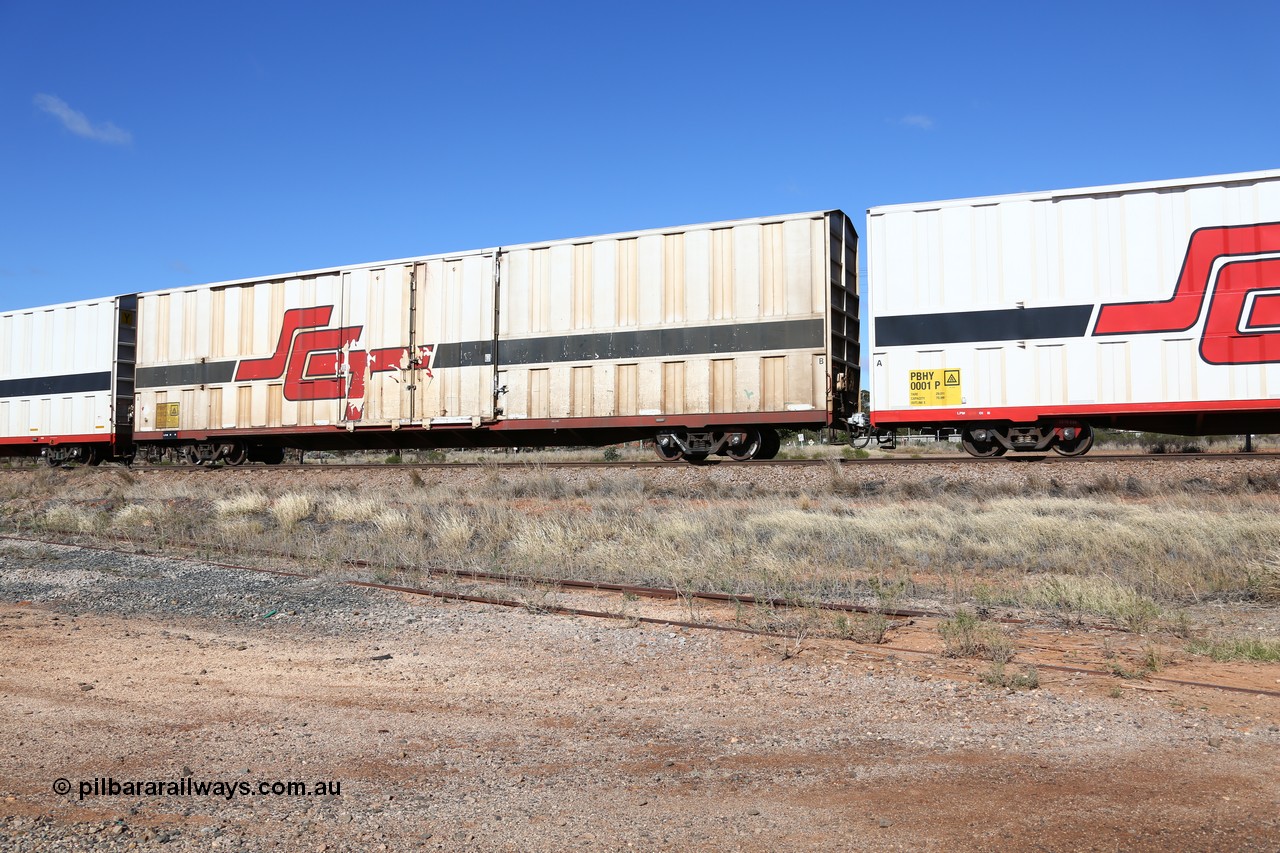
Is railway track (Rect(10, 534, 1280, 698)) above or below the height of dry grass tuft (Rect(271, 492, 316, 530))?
below

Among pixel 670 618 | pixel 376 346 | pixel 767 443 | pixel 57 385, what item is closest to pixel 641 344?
pixel 767 443

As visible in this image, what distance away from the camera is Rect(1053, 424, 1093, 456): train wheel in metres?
14.1

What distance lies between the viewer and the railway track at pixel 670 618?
483cm

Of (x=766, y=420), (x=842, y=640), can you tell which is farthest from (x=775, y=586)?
(x=766, y=420)

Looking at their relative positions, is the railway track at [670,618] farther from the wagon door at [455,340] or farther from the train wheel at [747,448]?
the train wheel at [747,448]

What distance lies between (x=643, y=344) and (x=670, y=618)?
956 centimetres

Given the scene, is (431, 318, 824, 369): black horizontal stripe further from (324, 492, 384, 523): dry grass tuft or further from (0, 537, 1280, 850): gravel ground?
(0, 537, 1280, 850): gravel ground

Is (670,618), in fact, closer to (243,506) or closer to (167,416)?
(243,506)

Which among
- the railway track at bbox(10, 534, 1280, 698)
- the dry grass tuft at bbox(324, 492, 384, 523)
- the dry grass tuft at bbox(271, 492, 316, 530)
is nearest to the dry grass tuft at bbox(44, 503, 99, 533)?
the dry grass tuft at bbox(271, 492, 316, 530)

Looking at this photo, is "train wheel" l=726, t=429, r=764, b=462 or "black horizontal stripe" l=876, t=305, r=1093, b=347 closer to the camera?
"black horizontal stripe" l=876, t=305, r=1093, b=347

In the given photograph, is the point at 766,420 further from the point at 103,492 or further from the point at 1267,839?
the point at 103,492

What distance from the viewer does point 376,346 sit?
59.6ft

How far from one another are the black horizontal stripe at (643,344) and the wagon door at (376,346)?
1.00 metres

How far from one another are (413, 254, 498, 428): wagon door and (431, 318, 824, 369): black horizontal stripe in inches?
1.6
